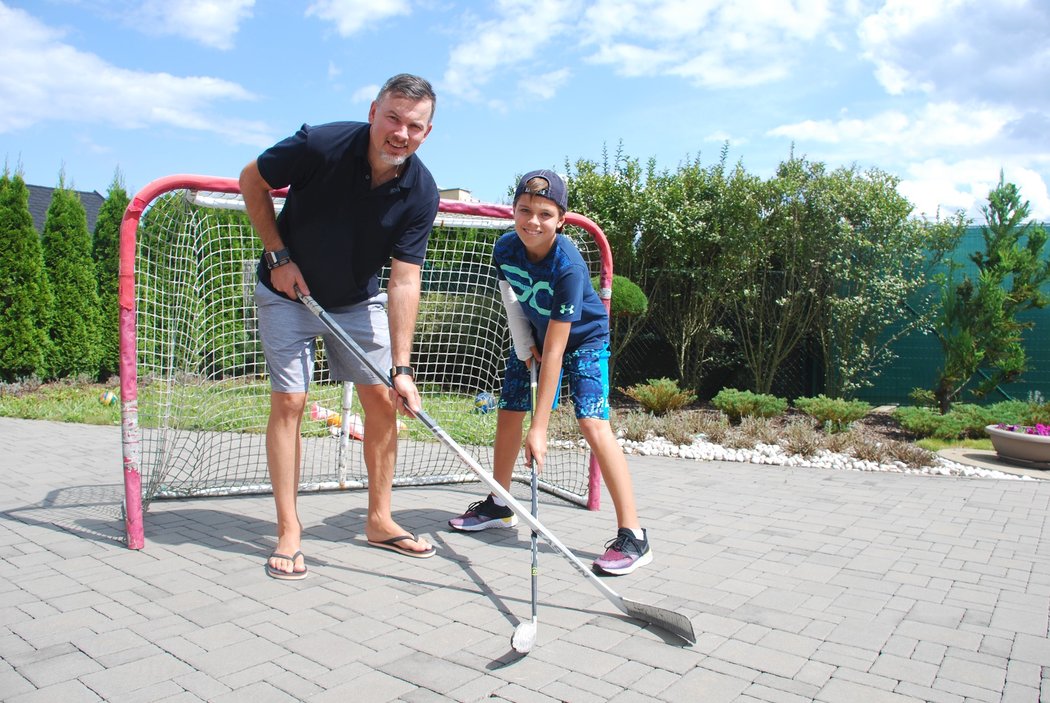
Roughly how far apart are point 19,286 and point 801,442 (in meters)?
9.97

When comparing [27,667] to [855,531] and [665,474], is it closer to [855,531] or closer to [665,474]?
[855,531]

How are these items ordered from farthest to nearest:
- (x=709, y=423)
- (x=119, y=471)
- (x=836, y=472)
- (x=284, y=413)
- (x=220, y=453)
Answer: (x=709, y=423)
(x=836, y=472)
(x=119, y=471)
(x=220, y=453)
(x=284, y=413)

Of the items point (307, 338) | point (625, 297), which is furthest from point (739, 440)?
point (307, 338)

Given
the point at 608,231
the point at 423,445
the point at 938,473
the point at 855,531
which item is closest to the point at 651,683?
the point at 855,531

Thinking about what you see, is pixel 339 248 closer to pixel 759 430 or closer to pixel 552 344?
pixel 552 344

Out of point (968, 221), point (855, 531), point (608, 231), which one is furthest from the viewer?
point (608, 231)

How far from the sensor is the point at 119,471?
5.41 metres

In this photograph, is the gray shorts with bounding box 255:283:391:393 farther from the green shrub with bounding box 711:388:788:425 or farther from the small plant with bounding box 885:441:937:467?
the green shrub with bounding box 711:388:788:425

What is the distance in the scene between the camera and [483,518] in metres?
3.97

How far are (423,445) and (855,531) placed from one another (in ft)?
10.7

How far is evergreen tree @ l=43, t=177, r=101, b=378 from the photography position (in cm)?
1119

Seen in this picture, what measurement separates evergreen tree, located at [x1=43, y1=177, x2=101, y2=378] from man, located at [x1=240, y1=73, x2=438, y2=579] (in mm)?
9418

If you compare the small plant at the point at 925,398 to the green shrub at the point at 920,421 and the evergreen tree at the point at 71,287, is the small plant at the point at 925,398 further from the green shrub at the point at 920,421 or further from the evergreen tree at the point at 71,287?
the evergreen tree at the point at 71,287

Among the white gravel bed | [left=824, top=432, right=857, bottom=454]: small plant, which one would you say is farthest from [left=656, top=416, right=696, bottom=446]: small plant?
[left=824, top=432, right=857, bottom=454]: small plant
